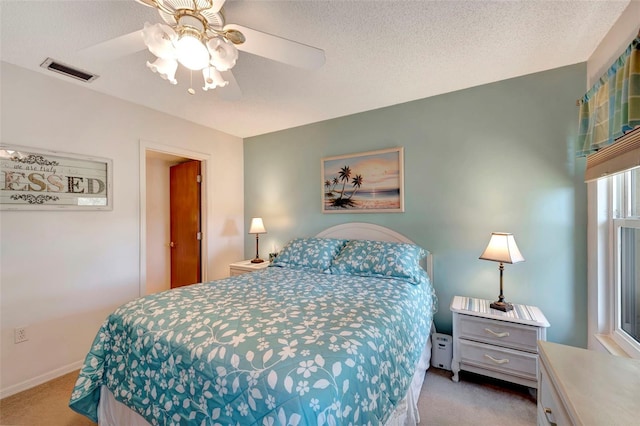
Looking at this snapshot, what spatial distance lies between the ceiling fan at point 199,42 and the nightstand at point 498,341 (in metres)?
2.10

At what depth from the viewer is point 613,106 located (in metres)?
1.41

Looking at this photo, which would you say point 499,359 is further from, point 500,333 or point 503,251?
point 503,251

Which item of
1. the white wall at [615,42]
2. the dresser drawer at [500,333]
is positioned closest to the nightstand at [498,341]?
the dresser drawer at [500,333]

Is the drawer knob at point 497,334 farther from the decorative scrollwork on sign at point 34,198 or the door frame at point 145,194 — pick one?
the decorative scrollwork on sign at point 34,198

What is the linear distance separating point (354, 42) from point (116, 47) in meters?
1.39

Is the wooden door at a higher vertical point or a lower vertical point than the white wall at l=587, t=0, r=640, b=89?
lower

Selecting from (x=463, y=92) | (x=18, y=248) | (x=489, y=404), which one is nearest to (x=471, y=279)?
(x=489, y=404)

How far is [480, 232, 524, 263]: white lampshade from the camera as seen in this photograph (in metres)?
1.96

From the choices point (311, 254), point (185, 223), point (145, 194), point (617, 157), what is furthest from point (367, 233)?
point (185, 223)

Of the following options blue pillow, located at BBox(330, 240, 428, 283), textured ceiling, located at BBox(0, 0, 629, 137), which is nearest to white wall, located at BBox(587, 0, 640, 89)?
textured ceiling, located at BBox(0, 0, 629, 137)

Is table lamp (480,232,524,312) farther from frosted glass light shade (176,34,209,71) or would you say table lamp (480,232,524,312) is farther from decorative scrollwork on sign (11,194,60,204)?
decorative scrollwork on sign (11,194,60,204)

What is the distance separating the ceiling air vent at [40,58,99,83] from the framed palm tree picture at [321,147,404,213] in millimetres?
2296

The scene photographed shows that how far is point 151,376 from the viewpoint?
125 centimetres

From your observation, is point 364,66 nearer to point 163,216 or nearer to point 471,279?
point 471,279
